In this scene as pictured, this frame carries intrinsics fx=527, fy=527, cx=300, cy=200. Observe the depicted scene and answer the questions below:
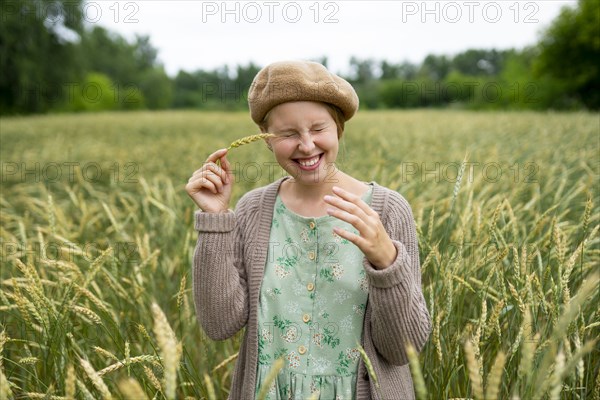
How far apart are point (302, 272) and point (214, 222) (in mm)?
247

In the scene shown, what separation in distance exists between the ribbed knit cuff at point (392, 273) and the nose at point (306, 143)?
293 mm

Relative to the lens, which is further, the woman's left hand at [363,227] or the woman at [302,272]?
the woman at [302,272]

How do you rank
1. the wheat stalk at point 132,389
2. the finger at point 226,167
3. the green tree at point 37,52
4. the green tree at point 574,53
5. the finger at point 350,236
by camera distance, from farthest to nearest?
the green tree at point 574,53, the green tree at point 37,52, the finger at point 226,167, the finger at point 350,236, the wheat stalk at point 132,389

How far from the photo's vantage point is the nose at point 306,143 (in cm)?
121

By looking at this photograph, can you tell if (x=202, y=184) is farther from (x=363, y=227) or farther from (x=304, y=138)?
(x=363, y=227)

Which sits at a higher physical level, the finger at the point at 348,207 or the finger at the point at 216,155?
the finger at the point at 216,155

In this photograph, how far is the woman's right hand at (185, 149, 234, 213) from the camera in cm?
127

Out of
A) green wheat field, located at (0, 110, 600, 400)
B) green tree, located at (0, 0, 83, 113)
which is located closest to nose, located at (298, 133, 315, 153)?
green wheat field, located at (0, 110, 600, 400)

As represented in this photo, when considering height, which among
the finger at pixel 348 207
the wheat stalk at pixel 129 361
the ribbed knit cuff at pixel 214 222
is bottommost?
the wheat stalk at pixel 129 361

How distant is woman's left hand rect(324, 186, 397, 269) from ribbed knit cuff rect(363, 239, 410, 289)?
17mm

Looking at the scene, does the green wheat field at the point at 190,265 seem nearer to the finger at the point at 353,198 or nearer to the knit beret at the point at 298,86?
the finger at the point at 353,198

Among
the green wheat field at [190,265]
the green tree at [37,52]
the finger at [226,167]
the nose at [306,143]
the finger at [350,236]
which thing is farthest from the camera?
the green tree at [37,52]

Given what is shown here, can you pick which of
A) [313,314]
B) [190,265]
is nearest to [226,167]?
[313,314]

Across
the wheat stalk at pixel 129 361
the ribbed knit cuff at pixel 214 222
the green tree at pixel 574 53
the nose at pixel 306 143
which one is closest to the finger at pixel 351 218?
the nose at pixel 306 143
